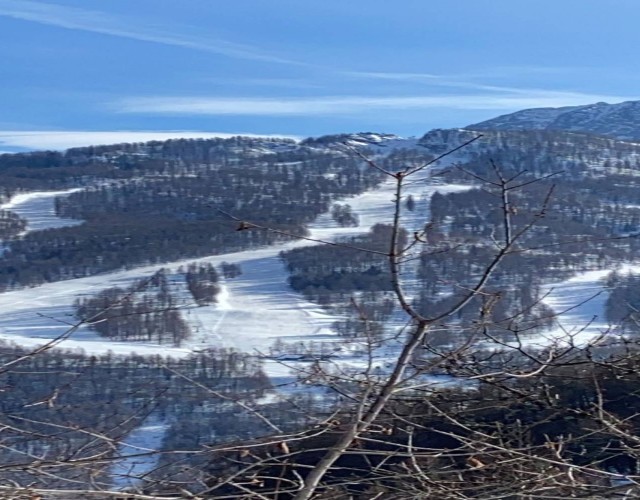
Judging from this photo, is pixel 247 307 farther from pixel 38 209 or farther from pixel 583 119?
pixel 583 119

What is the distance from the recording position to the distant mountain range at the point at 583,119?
11681 cm

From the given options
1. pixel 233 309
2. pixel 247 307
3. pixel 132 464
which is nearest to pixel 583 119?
pixel 247 307

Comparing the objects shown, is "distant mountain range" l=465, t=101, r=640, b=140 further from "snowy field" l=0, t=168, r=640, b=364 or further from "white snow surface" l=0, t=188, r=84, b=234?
"snowy field" l=0, t=168, r=640, b=364

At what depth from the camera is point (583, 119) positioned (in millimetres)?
126438

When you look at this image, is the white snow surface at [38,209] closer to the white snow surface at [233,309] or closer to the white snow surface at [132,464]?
the white snow surface at [233,309]

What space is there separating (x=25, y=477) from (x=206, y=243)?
1339 inches

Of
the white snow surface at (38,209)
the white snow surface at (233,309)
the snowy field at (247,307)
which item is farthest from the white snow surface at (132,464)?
the white snow surface at (38,209)

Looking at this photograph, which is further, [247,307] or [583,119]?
[583,119]

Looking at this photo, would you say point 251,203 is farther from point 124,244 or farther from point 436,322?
point 436,322

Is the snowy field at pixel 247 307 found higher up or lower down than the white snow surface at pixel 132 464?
lower down

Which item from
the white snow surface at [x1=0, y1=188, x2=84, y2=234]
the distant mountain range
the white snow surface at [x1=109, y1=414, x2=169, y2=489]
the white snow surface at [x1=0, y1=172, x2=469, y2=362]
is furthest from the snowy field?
the distant mountain range

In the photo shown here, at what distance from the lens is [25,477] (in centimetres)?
300

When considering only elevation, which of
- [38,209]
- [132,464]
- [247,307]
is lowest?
[247,307]

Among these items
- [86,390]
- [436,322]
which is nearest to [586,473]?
[436,322]
